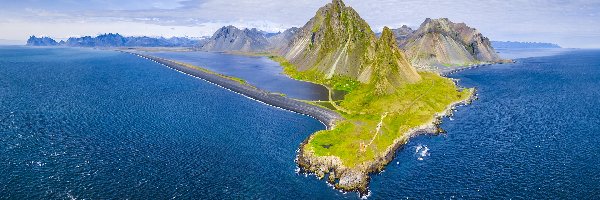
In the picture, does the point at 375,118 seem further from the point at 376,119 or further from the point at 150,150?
the point at 150,150

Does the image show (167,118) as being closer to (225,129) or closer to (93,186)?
(225,129)

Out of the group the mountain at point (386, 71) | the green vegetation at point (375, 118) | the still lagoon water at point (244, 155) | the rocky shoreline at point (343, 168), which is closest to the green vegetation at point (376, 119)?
the green vegetation at point (375, 118)

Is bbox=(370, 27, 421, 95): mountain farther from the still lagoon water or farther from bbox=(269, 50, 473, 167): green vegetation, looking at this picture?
the still lagoon water

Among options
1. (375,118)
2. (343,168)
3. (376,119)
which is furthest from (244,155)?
(375,118)

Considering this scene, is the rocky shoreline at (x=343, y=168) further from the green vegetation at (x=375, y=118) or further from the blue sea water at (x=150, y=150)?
the blue sea water at (x=150, y=150)

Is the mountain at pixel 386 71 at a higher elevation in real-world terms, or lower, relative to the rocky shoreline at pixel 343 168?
higher

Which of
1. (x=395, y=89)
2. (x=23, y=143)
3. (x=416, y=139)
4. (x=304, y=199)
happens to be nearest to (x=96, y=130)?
(x=23, y=143)
